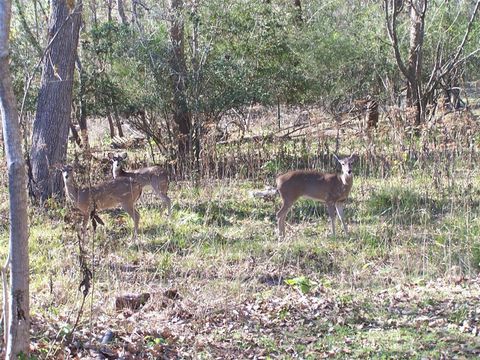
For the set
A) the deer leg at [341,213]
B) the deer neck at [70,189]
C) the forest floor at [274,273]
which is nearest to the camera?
the forest floor at [274,273]

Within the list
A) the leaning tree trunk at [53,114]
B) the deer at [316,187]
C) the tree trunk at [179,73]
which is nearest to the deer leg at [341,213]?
the deer at [316,187]

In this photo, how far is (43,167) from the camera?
11.6m

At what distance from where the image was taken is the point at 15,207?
14.8 feet

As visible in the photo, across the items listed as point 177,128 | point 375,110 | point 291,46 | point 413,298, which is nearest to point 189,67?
point 177,128

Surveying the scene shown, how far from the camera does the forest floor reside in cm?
576

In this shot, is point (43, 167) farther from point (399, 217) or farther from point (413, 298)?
point (413, 298)

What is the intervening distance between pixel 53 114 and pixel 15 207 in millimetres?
7451

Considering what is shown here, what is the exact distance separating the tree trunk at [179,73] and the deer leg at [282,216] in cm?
360

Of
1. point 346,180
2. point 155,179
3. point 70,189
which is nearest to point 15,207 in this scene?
point 70,189

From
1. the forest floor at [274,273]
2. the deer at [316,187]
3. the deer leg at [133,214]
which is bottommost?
the forest floor at [274,273]

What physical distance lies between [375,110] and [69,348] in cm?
1228

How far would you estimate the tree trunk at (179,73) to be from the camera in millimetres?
13750

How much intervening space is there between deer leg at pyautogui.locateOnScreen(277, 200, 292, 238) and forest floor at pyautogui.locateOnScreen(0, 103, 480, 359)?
0.45 ft

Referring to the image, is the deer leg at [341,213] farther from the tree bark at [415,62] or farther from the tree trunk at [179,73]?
the tree bark at [415,62]
